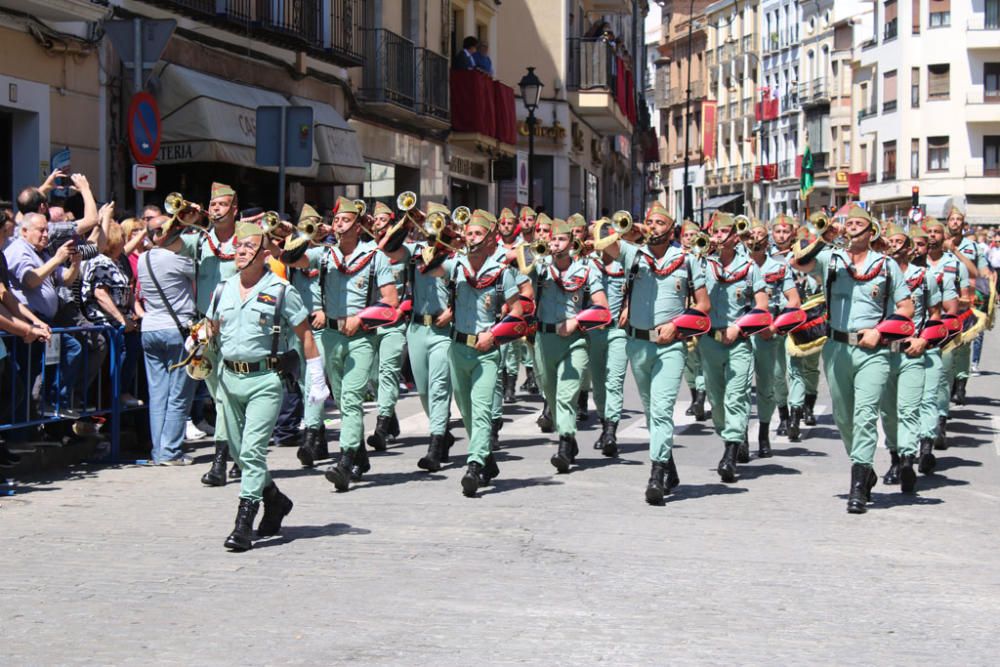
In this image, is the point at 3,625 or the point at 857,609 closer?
the point at 3,625

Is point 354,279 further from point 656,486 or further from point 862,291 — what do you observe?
point 862,291

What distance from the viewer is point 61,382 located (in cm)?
1202

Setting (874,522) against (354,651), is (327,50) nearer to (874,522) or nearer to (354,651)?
(874,522)

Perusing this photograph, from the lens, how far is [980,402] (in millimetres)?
18531

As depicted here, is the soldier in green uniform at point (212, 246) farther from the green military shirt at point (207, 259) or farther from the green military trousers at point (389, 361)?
the green military trousers at point (389, 361)

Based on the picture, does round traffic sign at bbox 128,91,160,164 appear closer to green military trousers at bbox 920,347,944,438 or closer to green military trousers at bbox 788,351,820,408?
green military trousers at bbox 788,351,820,408

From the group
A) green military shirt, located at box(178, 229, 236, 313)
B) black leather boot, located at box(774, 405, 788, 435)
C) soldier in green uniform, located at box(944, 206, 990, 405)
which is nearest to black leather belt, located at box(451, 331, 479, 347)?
green military shirt, located at box(178, 229, 236, 313)

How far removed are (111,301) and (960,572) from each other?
684 centimetres

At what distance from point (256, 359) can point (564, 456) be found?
3.63 metres

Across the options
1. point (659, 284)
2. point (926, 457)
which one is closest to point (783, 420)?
point (926, 457)

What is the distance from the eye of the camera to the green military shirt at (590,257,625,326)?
14120mm

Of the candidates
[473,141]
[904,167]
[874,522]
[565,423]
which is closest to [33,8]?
[565,423]

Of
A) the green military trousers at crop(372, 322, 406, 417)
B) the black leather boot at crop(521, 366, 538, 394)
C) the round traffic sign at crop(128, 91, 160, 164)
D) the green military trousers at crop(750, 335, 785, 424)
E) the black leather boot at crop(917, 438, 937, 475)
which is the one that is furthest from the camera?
the black leather boot at crop(521, 366, 538, 394)

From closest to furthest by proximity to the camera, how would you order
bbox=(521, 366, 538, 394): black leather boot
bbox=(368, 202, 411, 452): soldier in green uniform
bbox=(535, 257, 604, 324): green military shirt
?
bbox=(368, 202, 411, 452): soldier in green uniform, bbox=(535, 257, 604, 324): green military shirt, bbox=(521, 366, 538, 394): black leather boot
